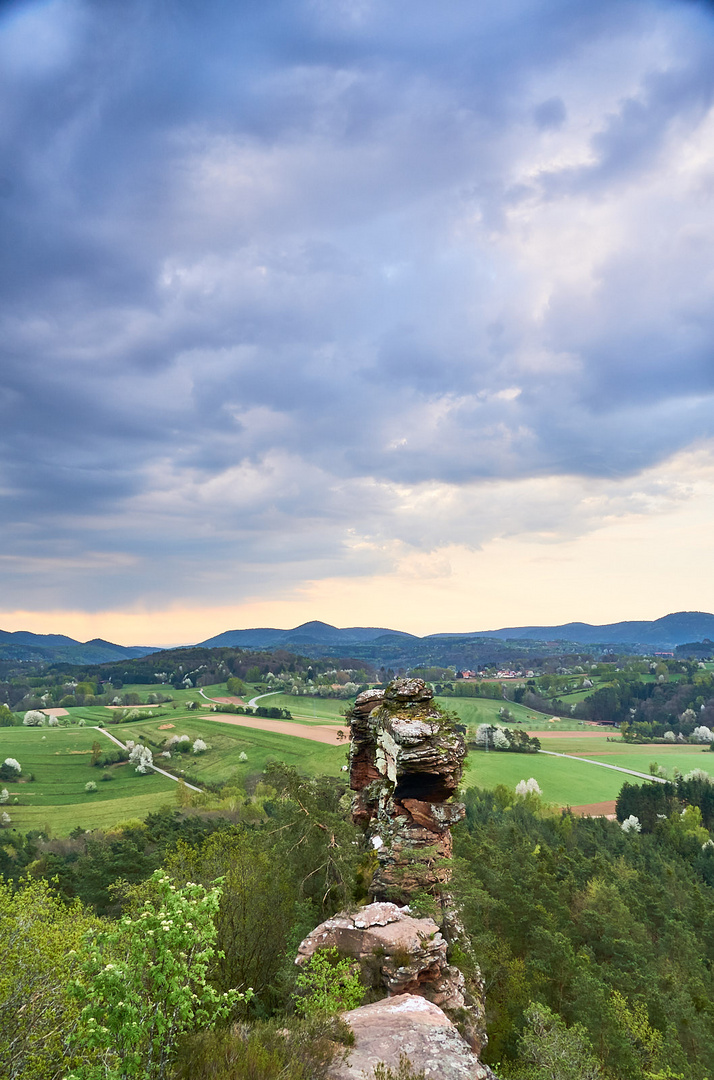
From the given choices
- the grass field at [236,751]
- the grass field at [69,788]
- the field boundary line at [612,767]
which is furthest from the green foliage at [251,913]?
the field boundary line at [612,767]

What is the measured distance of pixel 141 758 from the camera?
152 m

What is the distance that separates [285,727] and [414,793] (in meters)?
164

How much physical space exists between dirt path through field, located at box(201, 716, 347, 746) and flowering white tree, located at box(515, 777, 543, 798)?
53.6 metres

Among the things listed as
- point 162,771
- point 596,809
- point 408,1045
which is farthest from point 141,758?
point 408,1045

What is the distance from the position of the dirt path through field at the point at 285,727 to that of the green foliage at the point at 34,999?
14783 cm

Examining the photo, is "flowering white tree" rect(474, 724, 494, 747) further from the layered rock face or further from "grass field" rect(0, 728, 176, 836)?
the layered rock face

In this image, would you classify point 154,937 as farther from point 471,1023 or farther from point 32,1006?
point 471,1023

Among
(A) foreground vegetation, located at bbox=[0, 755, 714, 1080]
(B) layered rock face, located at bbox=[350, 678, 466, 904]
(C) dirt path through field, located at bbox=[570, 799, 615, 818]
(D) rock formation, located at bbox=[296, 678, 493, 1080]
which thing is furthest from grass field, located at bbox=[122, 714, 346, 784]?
(B) layered rock face, located at bbox=[350, 678, 466, 904]

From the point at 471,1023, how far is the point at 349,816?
14.3m

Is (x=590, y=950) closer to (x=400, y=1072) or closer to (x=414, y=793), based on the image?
(x=414, y=793)

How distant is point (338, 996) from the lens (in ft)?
54.1

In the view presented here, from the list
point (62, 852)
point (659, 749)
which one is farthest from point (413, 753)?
point (659, 749)

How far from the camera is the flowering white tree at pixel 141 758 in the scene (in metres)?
147

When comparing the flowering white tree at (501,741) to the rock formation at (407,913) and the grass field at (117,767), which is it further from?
the rock formation at (407,913)
